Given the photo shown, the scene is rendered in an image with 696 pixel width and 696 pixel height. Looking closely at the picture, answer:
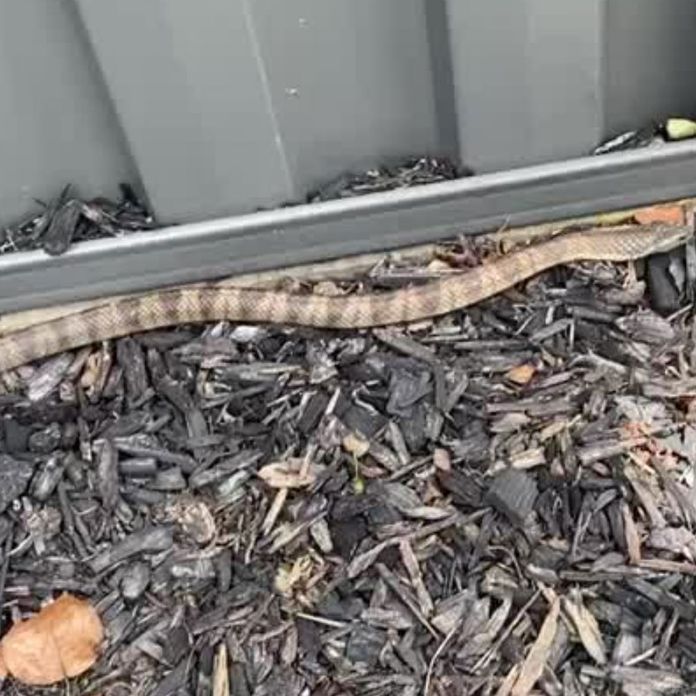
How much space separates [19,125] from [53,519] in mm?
757

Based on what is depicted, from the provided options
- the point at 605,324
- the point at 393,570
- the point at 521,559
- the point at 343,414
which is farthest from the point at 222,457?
the point at 605,324

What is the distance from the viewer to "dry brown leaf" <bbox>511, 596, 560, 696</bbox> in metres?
2.33

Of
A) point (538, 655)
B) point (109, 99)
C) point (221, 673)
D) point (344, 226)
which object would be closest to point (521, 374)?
point (344, 226)

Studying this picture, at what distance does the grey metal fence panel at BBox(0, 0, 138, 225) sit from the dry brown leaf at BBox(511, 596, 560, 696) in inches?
47.2

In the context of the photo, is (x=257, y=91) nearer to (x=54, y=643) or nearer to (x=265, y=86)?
(x=265, y=86)

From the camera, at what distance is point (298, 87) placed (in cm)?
264

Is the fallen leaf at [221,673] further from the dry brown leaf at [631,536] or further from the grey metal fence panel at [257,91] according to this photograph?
the grey metal fence panel at [257,91]

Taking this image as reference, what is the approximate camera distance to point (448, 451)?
8.46 feet

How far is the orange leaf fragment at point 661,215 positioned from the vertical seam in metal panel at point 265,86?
0.73 metres

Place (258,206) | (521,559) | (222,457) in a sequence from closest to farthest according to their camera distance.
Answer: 1. (521,559)
2. (222,457)
3. (258,206)

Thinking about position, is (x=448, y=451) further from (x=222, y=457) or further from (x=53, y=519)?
(x=53, y=519)

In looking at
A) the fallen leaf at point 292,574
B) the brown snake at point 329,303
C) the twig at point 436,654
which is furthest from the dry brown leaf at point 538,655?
the brown snake at point 329,303

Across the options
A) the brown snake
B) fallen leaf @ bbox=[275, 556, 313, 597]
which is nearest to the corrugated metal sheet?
the brown snake

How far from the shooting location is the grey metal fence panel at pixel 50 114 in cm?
247
